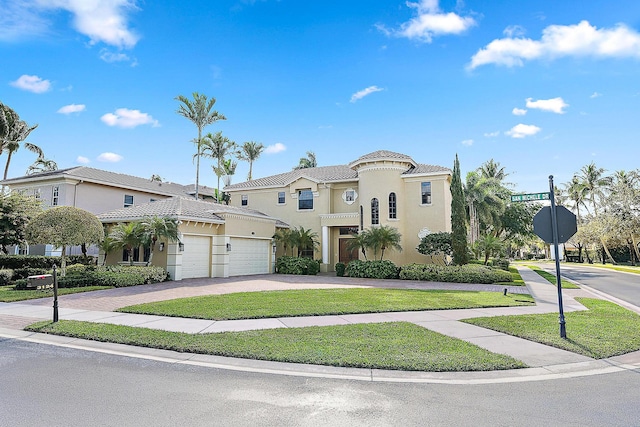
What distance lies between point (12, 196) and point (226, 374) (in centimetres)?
2106

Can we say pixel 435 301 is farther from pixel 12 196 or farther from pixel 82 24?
pixel 12 196

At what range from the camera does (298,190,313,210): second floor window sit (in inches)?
1167

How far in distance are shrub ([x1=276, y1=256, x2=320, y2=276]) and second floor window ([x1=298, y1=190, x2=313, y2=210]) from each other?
4.85 meters

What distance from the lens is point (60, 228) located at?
17.2 metres

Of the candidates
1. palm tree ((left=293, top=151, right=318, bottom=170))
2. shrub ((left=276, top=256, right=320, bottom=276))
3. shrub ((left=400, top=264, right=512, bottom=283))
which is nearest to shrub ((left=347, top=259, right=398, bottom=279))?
shrub ((left=400, top=264, right=512, bottom=283))

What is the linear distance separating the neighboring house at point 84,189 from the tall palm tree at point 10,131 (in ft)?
15.1

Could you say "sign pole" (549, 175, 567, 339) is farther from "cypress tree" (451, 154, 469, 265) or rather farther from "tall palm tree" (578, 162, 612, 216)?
"tall palm tree" (578, 162, 612, 216)

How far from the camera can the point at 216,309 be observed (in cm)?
1126

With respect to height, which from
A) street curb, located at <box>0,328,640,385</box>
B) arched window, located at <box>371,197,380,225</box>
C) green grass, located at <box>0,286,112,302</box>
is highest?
arched window, located at <box>371,197,380,225</box>

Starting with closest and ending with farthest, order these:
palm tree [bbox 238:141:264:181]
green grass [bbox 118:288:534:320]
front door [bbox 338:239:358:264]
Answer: green grass [bbox 118:288:534:320]
front door [bbox 338:239:358:264]
palm tree [bbox 238:141:264:181]

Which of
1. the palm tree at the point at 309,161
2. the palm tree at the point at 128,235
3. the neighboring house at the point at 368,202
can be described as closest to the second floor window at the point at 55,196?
the palm tree at the point at 128,235

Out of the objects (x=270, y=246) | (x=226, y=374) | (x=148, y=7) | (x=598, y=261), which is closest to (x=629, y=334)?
(x=226, y=374)

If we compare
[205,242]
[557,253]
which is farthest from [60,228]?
[557,253]

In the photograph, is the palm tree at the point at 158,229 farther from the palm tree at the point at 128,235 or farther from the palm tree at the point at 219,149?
the palm tree at the point at 219,149
